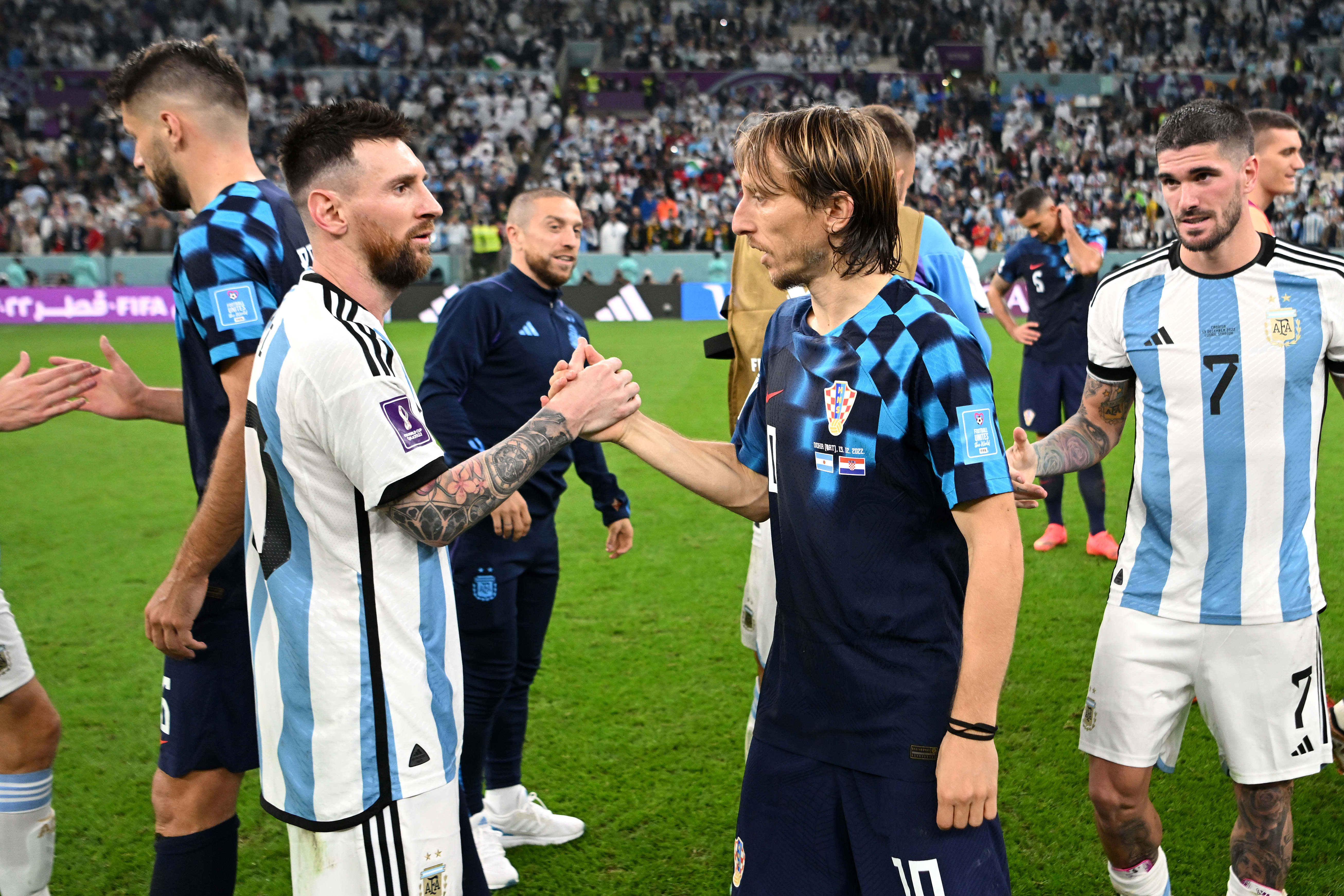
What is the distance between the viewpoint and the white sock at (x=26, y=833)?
3.12 metres

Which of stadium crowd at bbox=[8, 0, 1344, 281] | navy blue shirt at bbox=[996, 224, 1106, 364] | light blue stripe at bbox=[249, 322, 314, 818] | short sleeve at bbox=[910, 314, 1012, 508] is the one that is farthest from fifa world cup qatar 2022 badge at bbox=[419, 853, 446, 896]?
stadium crowd at bbox=[8, 0, 1344, 281]

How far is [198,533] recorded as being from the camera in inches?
105

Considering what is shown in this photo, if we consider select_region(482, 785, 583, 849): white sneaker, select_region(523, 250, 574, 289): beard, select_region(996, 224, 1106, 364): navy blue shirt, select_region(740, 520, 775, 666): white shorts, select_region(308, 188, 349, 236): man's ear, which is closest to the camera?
select_region(308, 188, 349, 236): man's ear

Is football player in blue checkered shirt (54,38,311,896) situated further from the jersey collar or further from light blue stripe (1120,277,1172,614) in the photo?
the jersey collar

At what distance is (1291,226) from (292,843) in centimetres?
2767

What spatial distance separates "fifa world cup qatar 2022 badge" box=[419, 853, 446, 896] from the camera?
2.16m

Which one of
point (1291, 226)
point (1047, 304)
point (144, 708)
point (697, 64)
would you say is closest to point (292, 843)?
point (144, 708)

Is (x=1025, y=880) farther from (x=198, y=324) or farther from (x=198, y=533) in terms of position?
(x=198, y=324)

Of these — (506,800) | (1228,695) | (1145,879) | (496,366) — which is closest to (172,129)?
(496,366)

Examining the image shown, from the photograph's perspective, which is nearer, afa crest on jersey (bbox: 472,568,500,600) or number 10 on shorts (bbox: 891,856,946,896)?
number 10 on shorts (bbox: 891,856,946,896)

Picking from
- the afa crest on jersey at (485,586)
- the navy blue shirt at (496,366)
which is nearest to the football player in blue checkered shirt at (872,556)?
the afa crest on jersey at (485,586)

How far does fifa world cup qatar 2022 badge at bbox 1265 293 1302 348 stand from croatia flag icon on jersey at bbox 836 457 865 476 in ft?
5.40

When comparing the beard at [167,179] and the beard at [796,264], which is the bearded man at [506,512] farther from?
the beard at [796,264]

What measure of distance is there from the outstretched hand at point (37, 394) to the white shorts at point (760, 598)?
2.09 meters
